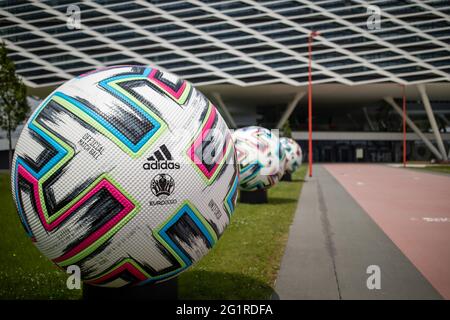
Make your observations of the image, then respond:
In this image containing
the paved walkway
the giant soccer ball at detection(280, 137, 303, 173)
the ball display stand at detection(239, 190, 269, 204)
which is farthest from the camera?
the giant soccer ball at detection(280, 137, 303, 173)

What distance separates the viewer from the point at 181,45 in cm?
5697

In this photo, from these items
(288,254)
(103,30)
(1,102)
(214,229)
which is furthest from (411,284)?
(103,30)

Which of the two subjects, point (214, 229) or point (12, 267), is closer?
point (214, 229)

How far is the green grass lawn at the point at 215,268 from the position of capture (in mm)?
4391

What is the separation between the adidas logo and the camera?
3182 millimetres

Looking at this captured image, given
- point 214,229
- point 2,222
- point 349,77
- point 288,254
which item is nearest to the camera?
point 214,229

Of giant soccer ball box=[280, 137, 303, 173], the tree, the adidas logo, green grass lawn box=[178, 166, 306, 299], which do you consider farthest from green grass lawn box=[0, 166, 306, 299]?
the tree

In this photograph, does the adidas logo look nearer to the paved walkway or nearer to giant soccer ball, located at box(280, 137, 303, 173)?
the paved walkway

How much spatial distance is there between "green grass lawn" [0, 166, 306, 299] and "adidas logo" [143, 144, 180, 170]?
5.55 feet

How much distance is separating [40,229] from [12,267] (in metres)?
2.85

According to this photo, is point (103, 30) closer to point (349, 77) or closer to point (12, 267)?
point (349, 77)

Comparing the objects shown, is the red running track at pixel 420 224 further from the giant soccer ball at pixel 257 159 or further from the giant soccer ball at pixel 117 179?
the giant soccer ball at pixel 117 179

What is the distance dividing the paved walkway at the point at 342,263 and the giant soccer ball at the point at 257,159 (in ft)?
6.26

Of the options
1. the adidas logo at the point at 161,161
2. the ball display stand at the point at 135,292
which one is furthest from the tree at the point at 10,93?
the adidas logo at the point at 161,161
